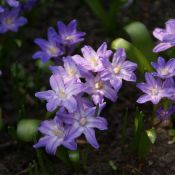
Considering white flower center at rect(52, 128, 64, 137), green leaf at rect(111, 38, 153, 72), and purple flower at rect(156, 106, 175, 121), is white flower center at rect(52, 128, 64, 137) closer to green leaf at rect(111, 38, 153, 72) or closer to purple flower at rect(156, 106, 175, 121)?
purple flower at rect(156, 106, 175, 121)

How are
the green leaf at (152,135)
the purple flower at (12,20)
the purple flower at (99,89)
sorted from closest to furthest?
the purple flower at (99,89) < the green leaf at (152,135) < the purple flower at (12,20)

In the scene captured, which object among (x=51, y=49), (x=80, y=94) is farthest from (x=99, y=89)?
(x=51, y=49)

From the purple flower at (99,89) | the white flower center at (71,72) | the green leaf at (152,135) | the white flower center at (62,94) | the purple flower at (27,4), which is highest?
the purple flower at (27,4)

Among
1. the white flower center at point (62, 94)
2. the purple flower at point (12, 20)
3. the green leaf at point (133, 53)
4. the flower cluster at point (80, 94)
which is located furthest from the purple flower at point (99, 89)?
the purple flower at point (12, 20)

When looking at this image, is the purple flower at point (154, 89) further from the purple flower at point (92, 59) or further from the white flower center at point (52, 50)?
the white flower center at point (52, 50)

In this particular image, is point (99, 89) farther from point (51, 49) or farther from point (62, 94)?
point (51, 49)

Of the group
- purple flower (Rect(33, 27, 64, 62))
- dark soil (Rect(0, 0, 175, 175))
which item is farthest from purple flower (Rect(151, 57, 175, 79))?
purple flower (Rect(33, 27, 64, 62))
